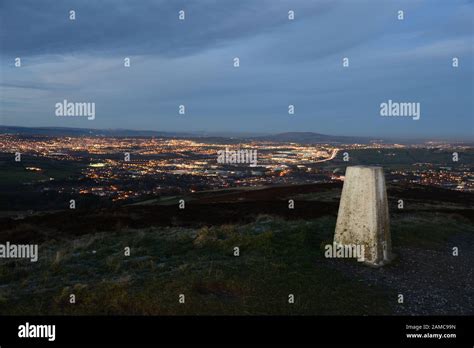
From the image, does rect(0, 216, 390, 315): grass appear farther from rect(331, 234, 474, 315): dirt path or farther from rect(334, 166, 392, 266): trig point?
rect(334, 166, 392, 266): trig point

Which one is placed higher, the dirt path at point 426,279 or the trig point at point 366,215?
the trig point at point 366,215

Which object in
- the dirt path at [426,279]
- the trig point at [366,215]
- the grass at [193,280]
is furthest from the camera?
the trig point at [366,215]

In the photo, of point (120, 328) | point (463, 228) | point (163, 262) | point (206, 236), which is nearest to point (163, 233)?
point (206, 236)

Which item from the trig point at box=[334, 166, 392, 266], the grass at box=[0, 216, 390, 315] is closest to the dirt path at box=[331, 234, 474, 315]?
the trig point at box=[334, 166, 392, 266]

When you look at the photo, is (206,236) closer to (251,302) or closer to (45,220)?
(251,302)

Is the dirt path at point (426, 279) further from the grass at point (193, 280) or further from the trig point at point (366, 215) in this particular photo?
the grass at point (193, 280)

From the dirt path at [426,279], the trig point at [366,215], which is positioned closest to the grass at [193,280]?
the dirt path at [426,279]

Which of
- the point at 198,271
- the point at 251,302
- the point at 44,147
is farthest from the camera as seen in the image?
the point at 44,147

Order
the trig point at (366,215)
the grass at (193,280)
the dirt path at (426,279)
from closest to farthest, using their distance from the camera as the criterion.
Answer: the grass at (193,280), the dirt path at (426,279), the trig point at (366,215)
